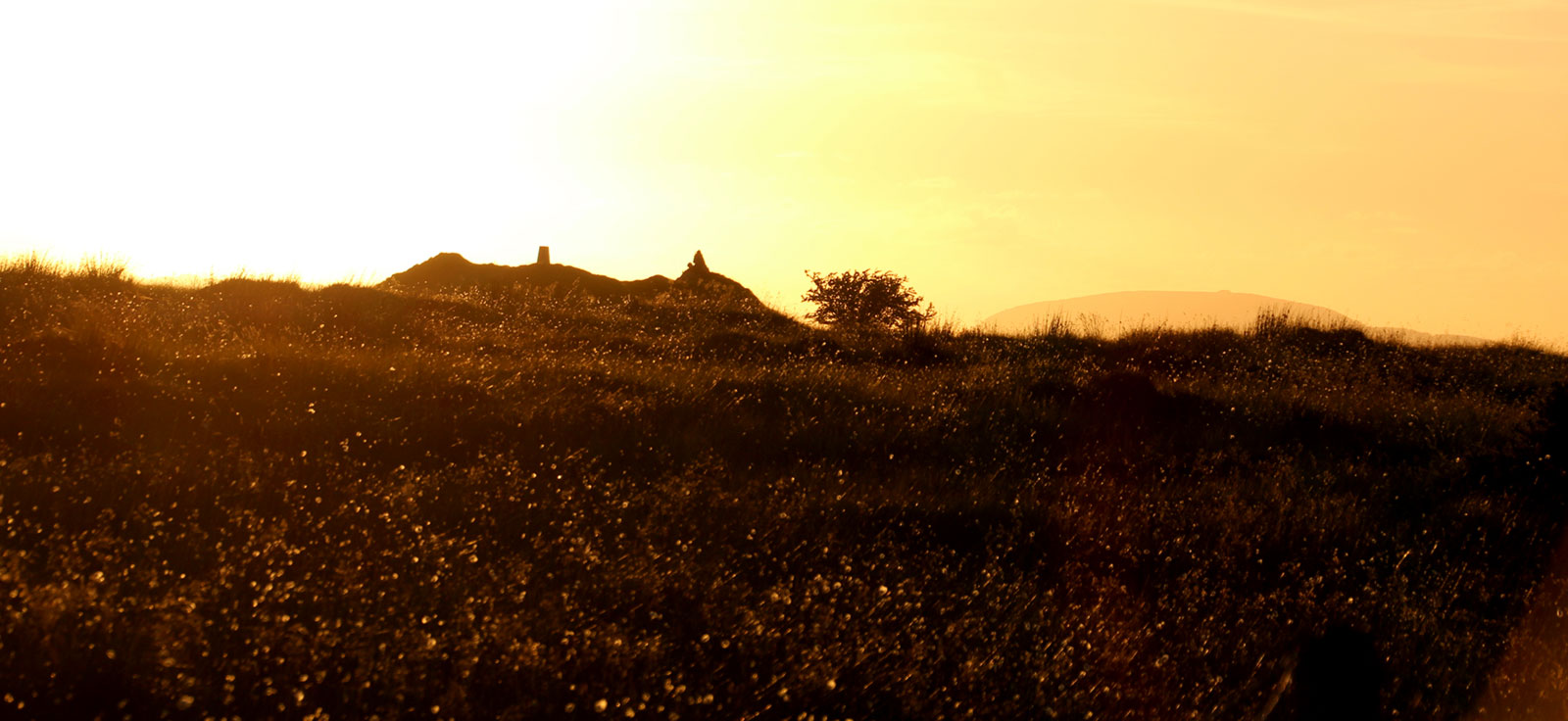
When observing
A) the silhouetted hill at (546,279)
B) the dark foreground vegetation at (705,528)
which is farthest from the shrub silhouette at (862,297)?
the dark foreground vegetation at (705,528)

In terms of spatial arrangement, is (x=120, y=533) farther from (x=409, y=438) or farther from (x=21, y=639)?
(x=409, y=438)

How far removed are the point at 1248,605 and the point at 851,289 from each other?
82.5ft

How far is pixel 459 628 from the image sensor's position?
464cm

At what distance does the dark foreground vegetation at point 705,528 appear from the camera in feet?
14.4

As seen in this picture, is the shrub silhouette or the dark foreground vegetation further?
the shrub silhouette

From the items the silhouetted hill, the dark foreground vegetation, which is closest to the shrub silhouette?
the silhouetted hill

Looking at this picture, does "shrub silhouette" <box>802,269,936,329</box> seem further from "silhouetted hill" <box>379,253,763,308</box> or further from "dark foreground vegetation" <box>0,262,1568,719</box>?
"dark foreground vegetation" <box>0,262,1568,719</box>

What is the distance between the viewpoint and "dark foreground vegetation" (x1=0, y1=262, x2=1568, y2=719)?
4.40 m

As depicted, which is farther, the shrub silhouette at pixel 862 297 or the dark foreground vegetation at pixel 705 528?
the shrub silhouette at pixel 862 297

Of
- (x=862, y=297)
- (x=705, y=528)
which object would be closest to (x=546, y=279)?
(x=862, y=297)

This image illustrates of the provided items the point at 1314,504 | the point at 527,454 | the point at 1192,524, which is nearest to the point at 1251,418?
the point at 1314,504

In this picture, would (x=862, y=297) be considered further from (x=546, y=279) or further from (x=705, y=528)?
(x=705, y=528)

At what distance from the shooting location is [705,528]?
265 inches

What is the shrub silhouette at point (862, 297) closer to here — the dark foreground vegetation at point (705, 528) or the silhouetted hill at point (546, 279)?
the silhouetted hill at point (546, 279)
